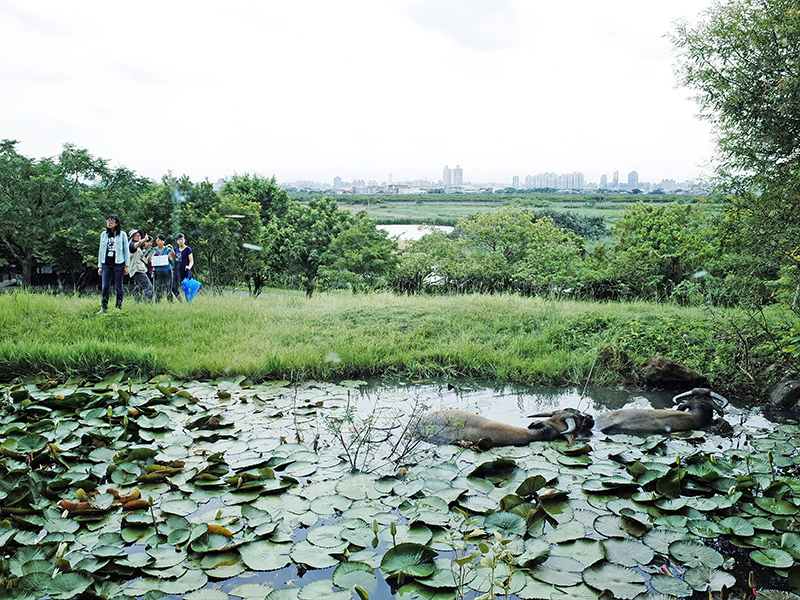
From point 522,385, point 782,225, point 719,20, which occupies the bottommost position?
point 522,385

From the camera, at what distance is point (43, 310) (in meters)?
6.64

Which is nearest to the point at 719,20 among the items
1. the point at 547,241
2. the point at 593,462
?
the point at 593,462

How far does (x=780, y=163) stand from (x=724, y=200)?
131 centimetres

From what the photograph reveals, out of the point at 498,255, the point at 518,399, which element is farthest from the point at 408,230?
the point at 518,399

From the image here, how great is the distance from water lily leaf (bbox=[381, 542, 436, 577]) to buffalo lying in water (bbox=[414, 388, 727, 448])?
1.10 metres

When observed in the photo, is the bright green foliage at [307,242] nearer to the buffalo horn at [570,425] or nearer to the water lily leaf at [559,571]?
the buffalo horn at [570,425]

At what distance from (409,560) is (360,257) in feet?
55.9

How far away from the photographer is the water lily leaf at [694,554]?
212cm

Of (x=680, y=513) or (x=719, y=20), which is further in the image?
(x=719, y=20)

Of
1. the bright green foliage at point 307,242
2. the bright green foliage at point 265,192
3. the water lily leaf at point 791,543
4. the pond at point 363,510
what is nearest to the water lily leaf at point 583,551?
the pond at point 363,510

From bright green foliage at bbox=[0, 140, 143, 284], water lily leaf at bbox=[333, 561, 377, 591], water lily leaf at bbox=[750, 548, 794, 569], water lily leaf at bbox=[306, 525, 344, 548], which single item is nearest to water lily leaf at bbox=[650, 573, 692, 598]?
water lily leaf at bbox=[750, 548, 794, 569]

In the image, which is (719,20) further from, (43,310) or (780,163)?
(43,310)

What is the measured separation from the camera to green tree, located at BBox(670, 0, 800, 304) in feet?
15.1

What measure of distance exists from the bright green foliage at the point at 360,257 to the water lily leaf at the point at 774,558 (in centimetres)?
1597
